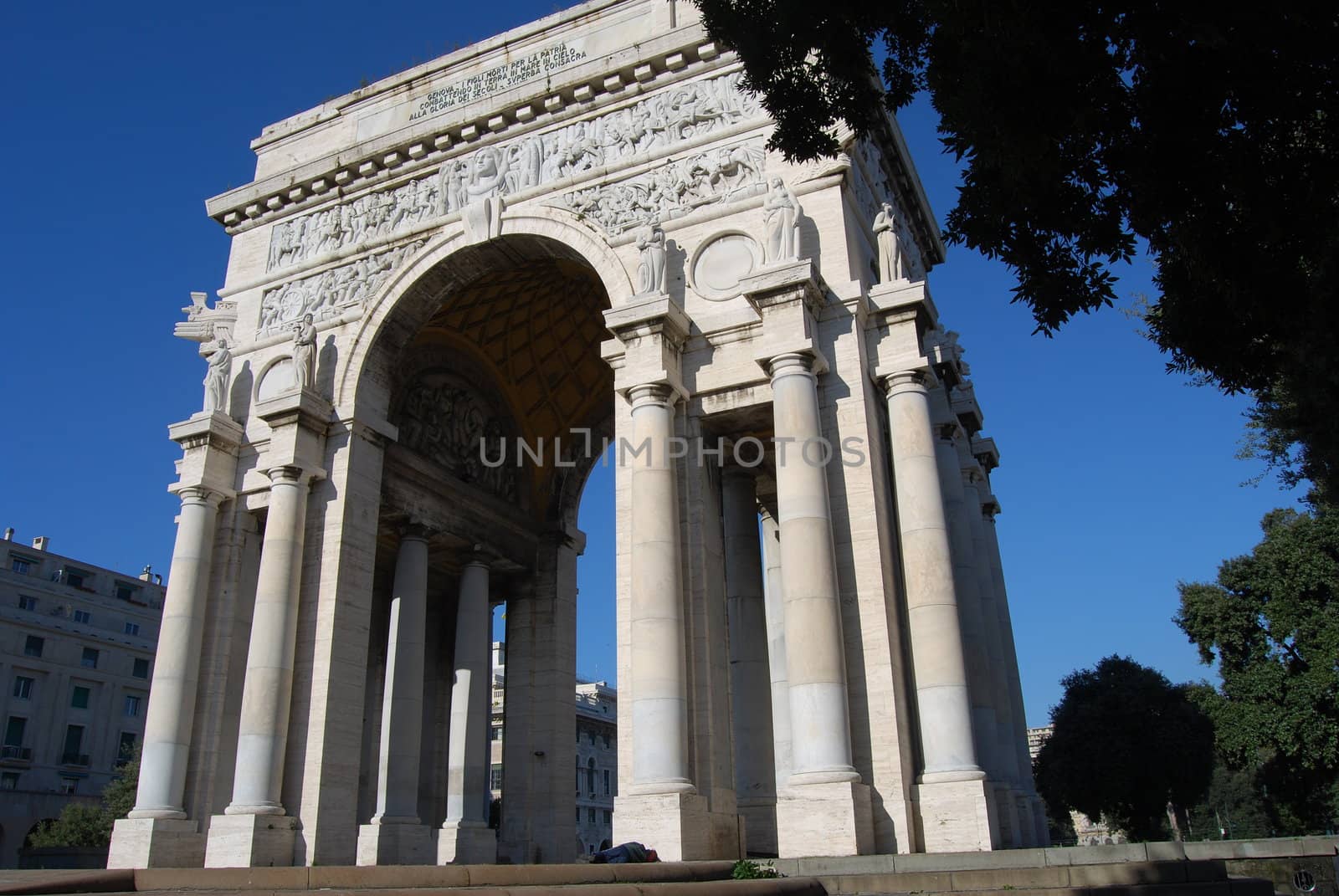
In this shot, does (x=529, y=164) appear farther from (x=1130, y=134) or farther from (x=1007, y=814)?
(x=1007, y=814)

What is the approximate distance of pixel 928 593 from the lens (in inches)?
627

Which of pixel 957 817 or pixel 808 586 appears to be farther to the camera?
pixel 808 586

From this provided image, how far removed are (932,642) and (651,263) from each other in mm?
8118

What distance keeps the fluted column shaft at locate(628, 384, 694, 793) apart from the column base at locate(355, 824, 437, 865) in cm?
810

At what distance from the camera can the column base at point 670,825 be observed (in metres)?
14.7

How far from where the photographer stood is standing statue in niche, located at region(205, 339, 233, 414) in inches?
885

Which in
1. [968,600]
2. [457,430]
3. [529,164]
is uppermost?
[529,164]

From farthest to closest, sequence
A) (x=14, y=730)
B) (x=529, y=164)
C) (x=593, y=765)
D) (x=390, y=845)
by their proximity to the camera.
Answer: (x=593, y=765) < (x=14, y=730) < (x=529, y=164) < (x=390, y=845)

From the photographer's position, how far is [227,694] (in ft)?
67.8


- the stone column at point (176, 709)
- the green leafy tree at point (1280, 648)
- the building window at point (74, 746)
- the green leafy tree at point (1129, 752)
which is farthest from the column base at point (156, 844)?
the building window at point (74, 746)

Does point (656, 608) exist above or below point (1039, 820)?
above

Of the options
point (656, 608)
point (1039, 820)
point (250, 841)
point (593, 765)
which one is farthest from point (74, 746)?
point (1039, 820)

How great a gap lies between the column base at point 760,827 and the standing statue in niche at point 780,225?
9496 mm

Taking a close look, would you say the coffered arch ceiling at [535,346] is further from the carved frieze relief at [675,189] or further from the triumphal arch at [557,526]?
the carved frieze relief at [675,189]
